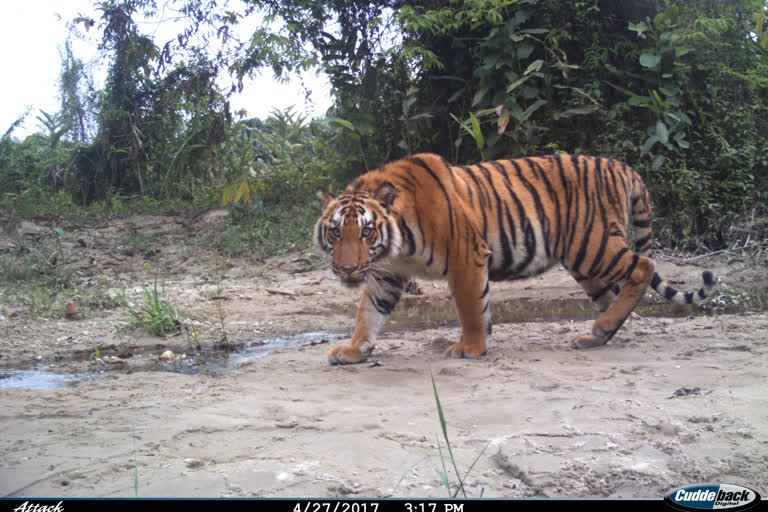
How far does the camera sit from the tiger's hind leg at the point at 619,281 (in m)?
3.88

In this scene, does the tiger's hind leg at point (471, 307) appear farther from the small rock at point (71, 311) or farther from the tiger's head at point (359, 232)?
the small rock at point (71, 311)

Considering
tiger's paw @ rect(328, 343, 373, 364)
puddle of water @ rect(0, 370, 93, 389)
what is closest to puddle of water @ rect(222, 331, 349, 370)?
tiger's paw @ rect(328, 343, 373, 364)

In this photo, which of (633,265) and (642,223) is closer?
(633,265)

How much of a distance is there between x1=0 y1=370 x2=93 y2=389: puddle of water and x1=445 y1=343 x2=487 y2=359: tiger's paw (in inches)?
87.4

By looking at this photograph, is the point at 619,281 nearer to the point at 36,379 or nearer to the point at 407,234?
the point at 407,234

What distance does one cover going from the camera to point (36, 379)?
3.59 m

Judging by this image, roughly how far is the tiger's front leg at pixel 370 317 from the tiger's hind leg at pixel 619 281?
4.05ft

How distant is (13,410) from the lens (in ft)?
9.05

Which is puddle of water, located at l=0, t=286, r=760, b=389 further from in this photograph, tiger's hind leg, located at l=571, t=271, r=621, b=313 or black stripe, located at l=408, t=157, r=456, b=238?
black stripe, located at l=408, t=157, r=456, b=238

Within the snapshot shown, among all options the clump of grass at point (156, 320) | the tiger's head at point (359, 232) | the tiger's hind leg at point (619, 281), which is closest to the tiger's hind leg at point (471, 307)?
the tiger's head at point (359, 232)

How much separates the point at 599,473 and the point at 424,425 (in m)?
0.75

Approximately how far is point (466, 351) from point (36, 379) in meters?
2.60

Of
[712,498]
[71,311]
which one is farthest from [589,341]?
[71,311]

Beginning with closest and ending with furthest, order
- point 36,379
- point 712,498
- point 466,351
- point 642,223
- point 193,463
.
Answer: point 712,498
point 193,463
point 36,379
point 466,351
point 642,223
